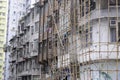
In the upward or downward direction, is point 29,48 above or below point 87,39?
below

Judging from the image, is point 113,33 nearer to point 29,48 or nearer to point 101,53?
point 101,53

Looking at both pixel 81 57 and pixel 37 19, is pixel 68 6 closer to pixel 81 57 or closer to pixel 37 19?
pixel 81 57

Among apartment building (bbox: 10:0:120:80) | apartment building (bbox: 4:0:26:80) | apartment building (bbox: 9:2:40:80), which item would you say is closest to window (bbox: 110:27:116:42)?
apartment building (bbox: 10:0:120:80)

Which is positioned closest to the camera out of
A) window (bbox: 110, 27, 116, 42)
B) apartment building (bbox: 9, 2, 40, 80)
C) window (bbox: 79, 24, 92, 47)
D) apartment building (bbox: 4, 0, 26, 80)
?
window (bbox: 79, 24, 92, 47)

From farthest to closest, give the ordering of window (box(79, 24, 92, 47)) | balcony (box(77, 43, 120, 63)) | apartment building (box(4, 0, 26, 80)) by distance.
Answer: apartment building (box(4, 0, 26, 80))
window (box(79, 24, 92, 47))
balcony (box(77, 43, 120, 63))

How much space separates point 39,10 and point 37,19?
1122 millimetres

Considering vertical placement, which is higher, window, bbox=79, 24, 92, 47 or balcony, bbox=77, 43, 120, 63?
window, bbox=79, 24, 92, 47

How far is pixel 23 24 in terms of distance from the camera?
29.6m

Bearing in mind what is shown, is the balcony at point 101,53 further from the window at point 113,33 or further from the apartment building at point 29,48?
the apartment building at point 29,48

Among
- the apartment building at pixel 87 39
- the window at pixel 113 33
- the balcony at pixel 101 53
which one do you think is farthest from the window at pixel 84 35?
the window at pixel 113 33

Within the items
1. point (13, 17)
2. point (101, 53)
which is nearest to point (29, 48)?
point (101, 53)

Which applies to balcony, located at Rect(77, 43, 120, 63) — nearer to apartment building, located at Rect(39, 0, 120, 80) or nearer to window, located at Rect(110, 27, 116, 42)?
apartment building, located at Rect(39, 0, 120, 80)

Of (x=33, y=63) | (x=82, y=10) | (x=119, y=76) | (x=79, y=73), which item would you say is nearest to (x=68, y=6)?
(x=82, y=10)

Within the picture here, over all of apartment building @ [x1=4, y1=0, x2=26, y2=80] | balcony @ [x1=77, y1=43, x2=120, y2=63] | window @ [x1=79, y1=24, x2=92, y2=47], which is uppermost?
apartment building @ [x1=4, y1=0, x2=26, y2=80]
